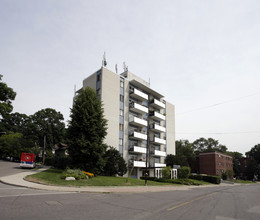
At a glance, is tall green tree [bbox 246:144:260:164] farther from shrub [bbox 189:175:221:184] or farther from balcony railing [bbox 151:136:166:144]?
balcony railing [bbox 151:136:166:144]

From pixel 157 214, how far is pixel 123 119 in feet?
106

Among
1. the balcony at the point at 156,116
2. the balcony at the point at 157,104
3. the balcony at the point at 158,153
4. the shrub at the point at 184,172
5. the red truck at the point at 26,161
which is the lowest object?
the shrub at the point at 184,172

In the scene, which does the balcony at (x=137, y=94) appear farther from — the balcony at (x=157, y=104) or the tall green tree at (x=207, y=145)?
the tall green tree at (x=207, y=145)

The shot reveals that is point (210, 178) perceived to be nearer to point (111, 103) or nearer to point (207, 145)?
point (111, 103)

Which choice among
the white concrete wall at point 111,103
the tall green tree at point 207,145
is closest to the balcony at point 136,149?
the white concrete wall at point 111,103

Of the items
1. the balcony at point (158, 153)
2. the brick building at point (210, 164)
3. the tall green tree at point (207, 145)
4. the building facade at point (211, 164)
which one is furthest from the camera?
the tall green tree at point (207, 145)

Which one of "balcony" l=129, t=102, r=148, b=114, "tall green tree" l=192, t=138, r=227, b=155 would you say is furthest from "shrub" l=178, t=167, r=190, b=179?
"tall green tree" l=192, t=138, r=227, b=155

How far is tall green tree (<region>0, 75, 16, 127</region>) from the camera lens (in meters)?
38.0

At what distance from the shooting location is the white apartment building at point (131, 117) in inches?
1531

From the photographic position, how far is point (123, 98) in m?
42.2

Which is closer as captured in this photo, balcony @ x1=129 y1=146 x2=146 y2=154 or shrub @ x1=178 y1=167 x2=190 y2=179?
balcony @ x1=129 y1=146 x2=146 y2=154

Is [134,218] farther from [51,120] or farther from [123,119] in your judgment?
[51,120]

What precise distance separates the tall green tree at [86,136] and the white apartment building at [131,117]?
29.0 feet

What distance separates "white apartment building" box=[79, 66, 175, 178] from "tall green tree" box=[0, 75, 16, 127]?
13495mm
